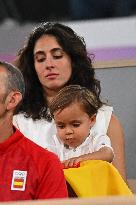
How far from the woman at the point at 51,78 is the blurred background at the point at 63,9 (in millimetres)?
234

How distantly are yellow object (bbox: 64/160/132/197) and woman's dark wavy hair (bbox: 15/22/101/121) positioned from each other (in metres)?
0.55

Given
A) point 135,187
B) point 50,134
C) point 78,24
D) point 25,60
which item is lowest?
point 135,187

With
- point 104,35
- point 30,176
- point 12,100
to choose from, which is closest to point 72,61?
point 104,35

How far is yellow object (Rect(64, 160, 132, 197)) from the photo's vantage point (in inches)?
44.2

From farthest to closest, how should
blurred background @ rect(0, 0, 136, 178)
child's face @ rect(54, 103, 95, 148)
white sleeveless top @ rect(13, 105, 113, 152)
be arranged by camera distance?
blurred background @ rect(0, 0, 136, 178) → white sleeveless top @ rect(13, 105, 113, 152) → child's face @ rect(54, 103, 95, 148)

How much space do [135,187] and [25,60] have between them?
0.61 metres

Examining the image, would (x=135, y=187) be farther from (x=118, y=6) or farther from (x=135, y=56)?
(x=118, y=6)

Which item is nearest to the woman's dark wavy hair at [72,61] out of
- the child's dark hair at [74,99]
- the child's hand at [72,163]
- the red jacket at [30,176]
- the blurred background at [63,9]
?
the child's dark hair at [74,99]

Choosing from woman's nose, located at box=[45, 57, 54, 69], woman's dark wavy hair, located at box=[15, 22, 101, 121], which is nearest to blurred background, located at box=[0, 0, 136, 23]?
woman's dark wavy hair, located at box=[15, 22, 101, 121]

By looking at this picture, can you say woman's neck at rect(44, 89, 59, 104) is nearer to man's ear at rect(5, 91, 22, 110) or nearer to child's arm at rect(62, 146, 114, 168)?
child's arm at rect(62, 146, 114, 168)

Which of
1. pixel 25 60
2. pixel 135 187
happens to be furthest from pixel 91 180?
pixel 25 60

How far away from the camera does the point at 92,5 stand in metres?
2.00

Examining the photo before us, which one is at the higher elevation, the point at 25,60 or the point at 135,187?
the point at 25,60

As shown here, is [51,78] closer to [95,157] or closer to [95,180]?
[95,157]
